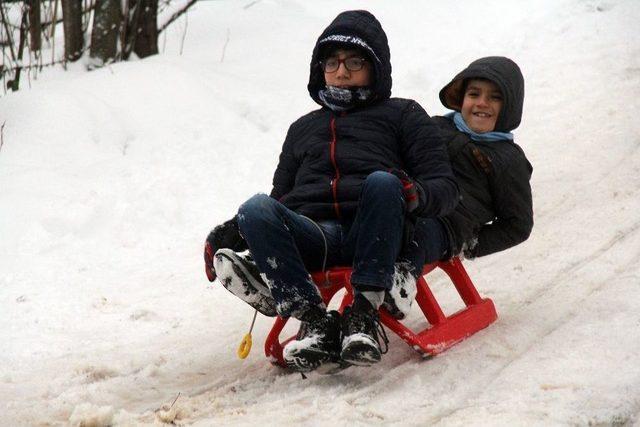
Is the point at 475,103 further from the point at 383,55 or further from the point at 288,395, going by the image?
the point at 288,395

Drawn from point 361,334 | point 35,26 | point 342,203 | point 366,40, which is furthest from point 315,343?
point 35,26

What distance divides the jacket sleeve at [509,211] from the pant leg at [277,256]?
33.4 inches

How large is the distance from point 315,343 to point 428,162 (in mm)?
757

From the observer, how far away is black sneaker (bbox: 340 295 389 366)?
271 centimetres

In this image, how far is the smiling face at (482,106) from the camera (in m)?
3.53

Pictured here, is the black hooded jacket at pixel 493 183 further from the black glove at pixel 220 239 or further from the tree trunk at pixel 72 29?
the tree trunk at pixel 72 29

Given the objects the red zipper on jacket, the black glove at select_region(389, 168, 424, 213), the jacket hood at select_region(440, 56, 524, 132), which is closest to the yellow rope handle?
the red zipper on jacket

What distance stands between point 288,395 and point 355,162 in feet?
2.75

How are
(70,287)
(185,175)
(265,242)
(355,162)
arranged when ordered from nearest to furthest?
1. (265,242)
2. (355,162)
3. (70,287)
4. (185,175)

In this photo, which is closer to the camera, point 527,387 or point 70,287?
point 527,387

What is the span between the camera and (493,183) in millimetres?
3383

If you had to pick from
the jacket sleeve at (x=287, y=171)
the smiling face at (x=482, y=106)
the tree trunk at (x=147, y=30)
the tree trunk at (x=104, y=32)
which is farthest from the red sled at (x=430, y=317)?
the tree trunk at (x=147, y=30)

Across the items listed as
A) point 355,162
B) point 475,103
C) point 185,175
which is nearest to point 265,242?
point 355,162

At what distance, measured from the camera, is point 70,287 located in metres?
4.20
